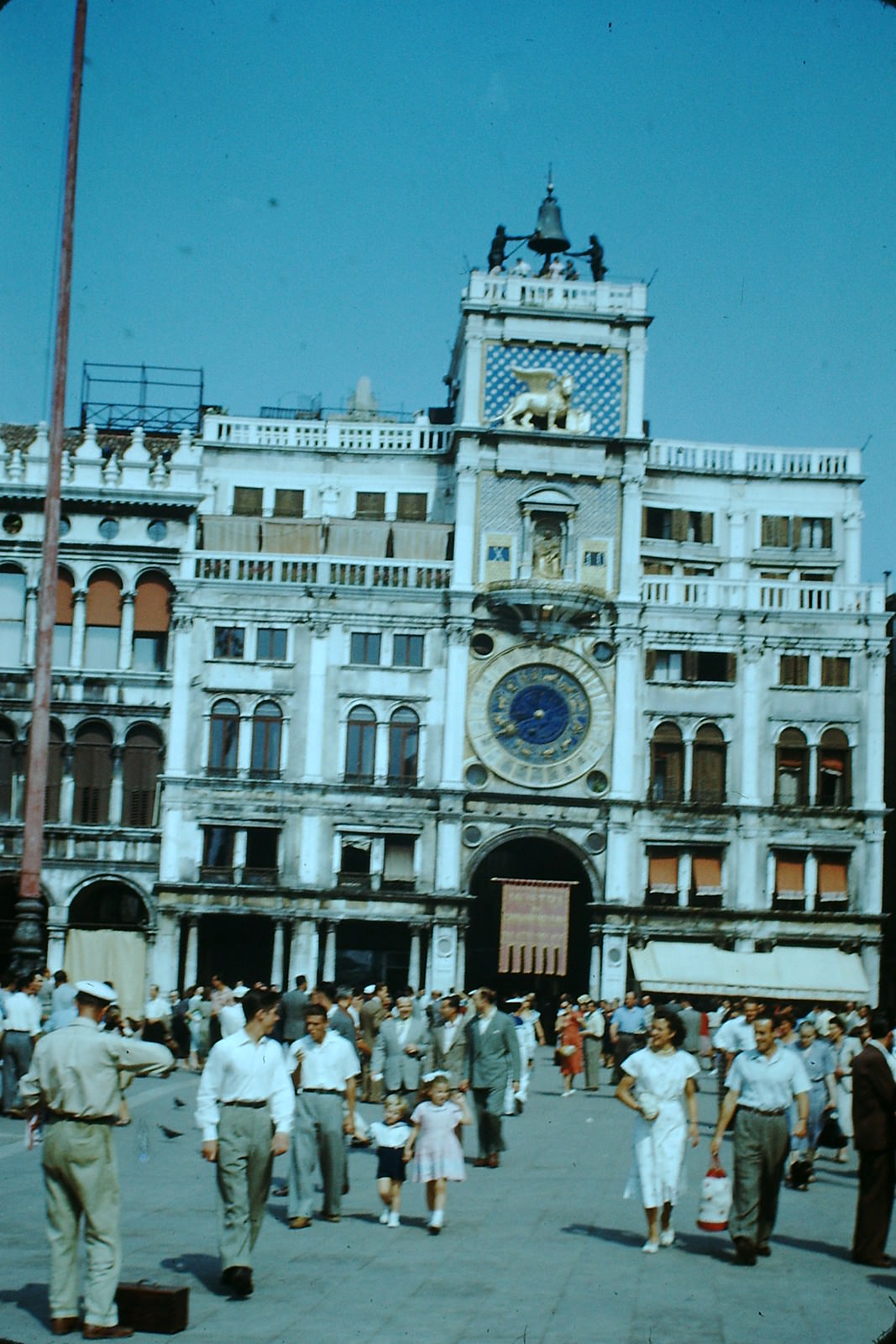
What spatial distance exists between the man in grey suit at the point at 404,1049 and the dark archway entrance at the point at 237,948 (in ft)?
73.1

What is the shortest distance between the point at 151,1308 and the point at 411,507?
134 ft

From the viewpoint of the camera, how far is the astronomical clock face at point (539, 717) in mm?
47531

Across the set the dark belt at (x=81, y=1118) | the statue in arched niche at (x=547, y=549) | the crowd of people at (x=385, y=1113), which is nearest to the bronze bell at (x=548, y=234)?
the statue in arched niche at (x=547, y=549)

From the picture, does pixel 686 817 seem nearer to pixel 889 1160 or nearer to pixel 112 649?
pixel 112 649

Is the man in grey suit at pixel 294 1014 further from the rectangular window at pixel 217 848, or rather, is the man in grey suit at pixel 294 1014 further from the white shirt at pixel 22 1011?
the rectangular window at pixel 217 848

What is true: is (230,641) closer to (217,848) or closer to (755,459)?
(217,848)

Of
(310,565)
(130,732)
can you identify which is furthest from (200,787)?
(310,565)

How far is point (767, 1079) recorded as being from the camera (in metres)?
14.4

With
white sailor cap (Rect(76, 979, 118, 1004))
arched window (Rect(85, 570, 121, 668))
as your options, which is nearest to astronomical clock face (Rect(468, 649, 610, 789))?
arched window (Rect(85, 570, 121, 668))

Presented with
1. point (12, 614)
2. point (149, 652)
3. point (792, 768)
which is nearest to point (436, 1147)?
point (149, 652)

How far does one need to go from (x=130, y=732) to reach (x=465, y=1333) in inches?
1467

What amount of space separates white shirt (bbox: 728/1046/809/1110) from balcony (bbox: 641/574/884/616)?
3408cm

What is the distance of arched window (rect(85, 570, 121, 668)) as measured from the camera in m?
47.7

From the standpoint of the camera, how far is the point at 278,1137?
489 inches
